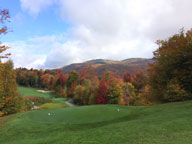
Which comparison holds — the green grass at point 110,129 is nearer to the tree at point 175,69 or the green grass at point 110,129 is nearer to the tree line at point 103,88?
the tree at point 175,69

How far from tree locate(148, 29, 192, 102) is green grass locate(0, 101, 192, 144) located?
6692 mm

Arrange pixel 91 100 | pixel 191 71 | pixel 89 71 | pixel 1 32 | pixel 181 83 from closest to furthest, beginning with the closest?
pixel 1 32, pixel 191 71, pixel 181 83, pixel 91 100, pixel 89 71

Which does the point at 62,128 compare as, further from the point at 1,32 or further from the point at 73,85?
the point at 73,85

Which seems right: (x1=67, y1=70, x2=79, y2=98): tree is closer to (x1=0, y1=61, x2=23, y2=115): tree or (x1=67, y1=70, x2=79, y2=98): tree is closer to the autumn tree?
the autumn tree

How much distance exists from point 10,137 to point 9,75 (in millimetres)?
14516

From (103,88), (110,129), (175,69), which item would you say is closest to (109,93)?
(103,88)

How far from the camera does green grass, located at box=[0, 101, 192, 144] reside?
185 inches

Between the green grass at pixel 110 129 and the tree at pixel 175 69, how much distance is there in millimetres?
6692

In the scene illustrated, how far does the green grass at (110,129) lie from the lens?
15.4ft

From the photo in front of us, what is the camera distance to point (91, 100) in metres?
36.3

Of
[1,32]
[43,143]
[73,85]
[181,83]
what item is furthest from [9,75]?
[73,85]

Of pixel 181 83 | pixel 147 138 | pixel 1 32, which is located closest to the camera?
pixel 147 138

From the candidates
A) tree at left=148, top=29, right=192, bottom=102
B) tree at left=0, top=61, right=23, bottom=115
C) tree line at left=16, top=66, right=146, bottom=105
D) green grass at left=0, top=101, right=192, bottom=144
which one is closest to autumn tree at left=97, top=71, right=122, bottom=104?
tree line at left=16, top=66, right=146, bottom=105

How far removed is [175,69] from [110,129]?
1409 centimetres
